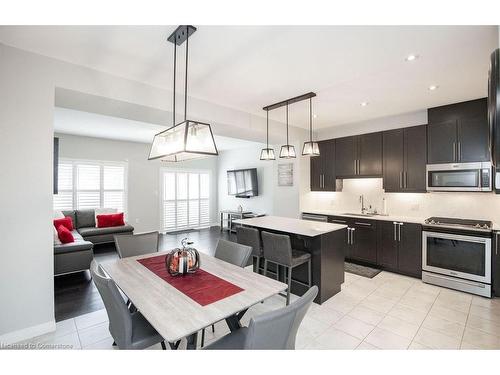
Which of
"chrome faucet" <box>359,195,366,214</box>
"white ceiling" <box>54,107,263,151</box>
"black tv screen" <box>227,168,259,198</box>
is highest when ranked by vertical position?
"white ceiling" <box>54,107,263,151</box>

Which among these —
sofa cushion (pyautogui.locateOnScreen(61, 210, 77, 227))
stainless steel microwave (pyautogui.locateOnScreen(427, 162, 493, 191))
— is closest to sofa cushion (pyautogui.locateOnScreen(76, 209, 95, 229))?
sofa cushion (pyautogui.locateOnScreen(61, 210, 77, 227))

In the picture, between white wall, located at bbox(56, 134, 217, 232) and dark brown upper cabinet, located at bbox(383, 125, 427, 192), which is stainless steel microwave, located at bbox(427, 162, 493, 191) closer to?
dark brown upper cabinet, located at bbox(383, 125, 427, 192)

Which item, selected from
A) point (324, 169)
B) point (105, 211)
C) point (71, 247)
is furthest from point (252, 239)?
point (105, 211)

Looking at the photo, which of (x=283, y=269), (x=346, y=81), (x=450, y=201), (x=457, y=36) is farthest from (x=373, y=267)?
(x=457, y=36)

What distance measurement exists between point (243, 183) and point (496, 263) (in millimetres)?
5736

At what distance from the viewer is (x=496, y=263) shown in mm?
2961

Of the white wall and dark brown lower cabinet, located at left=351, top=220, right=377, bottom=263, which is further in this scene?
the white wall

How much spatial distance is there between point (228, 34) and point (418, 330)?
325 centimetres

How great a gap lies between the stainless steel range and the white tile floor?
6.0 inches

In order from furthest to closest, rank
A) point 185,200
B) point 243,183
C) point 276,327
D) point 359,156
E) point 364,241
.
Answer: point 185,200 → point 243,183 → point 359,156 → point 364,241 → point 276,327

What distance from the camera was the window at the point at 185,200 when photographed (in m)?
7.61

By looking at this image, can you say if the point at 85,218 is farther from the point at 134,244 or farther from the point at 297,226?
the point at 297,226

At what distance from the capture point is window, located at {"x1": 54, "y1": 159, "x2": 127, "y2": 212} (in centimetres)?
589
